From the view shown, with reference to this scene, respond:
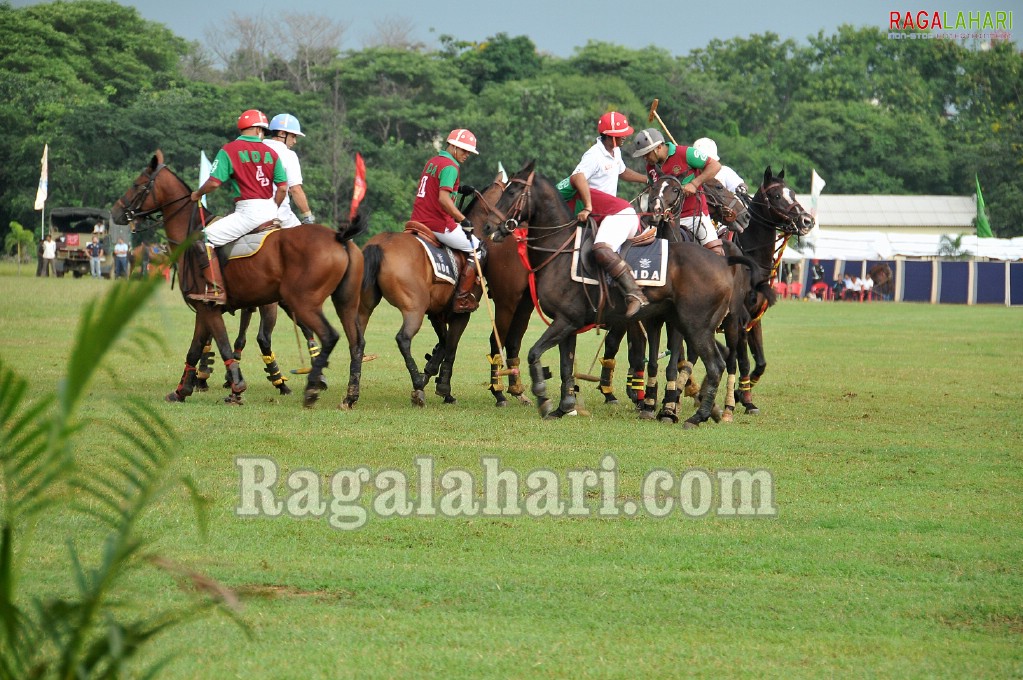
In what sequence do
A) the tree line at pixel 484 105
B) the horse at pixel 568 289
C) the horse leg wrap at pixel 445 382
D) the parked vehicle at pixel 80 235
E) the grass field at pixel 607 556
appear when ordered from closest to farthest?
the grass field at pixel 607 556 → the horse at pixel 568 289 → the horse leg wrap at pixel 445 382 → the parked vehicle at pixel 80 235 → the tree line at pixel 484 105

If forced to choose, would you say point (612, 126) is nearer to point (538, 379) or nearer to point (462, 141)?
point (462, 141)

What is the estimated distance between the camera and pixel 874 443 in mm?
11250

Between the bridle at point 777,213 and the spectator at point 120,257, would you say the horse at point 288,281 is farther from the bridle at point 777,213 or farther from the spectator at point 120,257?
the spectator at point 120,257

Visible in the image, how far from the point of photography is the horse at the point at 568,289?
39.5 feet

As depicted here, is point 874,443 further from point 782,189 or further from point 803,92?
point 803,92

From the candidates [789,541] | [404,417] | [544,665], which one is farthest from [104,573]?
[404,417]

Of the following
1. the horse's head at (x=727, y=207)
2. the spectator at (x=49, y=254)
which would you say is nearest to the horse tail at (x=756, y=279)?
the horse's head at (x=727, y=207)

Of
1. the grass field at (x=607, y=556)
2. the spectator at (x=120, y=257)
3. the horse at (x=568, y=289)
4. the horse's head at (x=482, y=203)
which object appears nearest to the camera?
the grass field at (x=607, y=556)

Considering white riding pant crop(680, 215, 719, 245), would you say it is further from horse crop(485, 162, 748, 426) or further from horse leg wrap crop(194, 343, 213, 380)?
horse leg wrap crop(194, 343, 213, 380)

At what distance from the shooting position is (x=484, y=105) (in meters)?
67.5

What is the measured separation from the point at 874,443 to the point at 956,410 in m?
3.08

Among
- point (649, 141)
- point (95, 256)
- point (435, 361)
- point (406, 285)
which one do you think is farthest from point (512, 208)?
point (95, 256)

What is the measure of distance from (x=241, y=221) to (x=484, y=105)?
184 feet

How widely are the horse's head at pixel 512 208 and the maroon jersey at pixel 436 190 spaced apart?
0.73 metres
